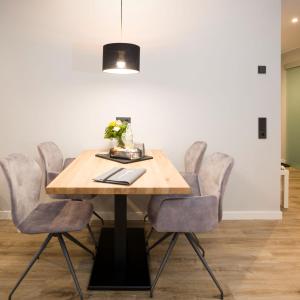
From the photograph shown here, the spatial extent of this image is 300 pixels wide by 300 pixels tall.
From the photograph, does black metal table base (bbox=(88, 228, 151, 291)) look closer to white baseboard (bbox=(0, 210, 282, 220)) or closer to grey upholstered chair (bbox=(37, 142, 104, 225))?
grey upholstered chair (bbox=(37, 142, 104, 225))

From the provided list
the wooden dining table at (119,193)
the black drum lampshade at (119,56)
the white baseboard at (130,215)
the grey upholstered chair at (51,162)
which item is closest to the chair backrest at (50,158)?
the grey upholstered chair at (51,162)

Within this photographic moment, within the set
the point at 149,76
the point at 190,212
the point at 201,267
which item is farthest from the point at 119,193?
the point at 149,76

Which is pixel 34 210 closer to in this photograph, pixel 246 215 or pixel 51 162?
pixel 51 162

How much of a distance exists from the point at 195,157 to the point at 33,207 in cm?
144

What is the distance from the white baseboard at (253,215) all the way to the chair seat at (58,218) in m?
1.79

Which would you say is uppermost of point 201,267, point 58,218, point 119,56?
point 119,56

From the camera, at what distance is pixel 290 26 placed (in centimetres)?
499

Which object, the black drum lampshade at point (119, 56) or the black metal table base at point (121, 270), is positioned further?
the black drum lampshade at point (119, 56)

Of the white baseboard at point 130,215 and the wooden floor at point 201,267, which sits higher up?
the white baseboard at point 130,215

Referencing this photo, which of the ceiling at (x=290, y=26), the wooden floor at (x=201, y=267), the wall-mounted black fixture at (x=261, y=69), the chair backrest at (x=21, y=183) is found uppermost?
the ceiling at (x=290, y=26)

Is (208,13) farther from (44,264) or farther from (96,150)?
Result: (44,264)

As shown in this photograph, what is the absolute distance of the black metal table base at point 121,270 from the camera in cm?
208

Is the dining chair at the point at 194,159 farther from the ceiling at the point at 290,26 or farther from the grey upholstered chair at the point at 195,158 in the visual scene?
the ceiling at the point at 290,26

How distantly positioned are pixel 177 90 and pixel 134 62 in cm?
84
